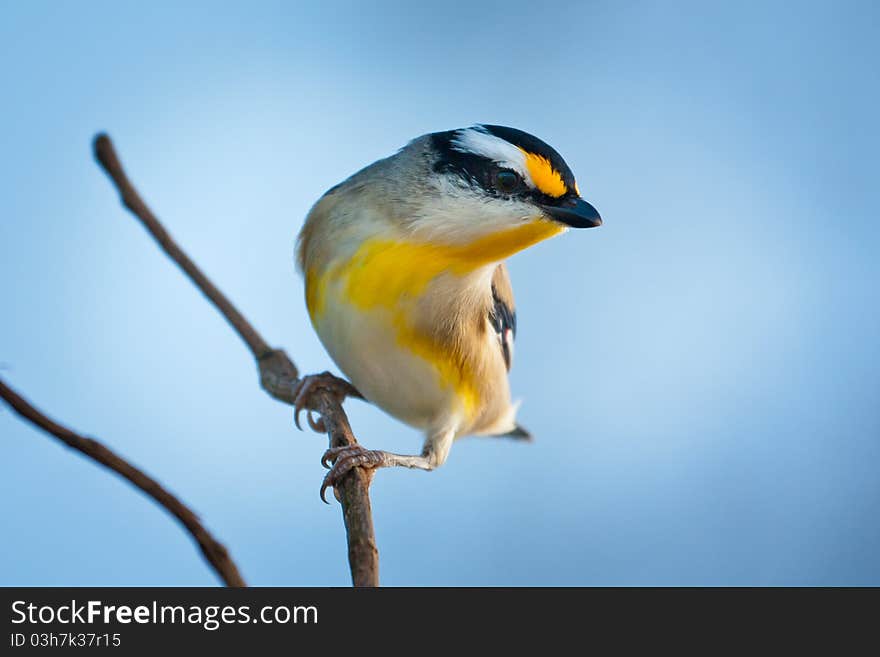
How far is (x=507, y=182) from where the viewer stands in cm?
165

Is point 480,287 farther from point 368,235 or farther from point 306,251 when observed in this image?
point 306,251

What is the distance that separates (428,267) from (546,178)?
30 cm

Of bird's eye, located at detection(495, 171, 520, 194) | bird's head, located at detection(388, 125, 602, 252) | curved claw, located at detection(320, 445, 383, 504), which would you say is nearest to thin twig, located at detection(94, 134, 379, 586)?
curved claw, located at detection(320, 445, 383, 504)

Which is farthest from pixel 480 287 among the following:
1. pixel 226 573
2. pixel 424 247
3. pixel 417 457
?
pixel 226 573

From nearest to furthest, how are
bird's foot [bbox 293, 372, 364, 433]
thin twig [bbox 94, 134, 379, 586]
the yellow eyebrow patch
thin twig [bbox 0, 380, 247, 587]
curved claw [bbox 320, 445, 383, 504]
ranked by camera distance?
thin twig [bbox 0, 380, 247, 587] < thin twig [bbox 94, 134, 379, 586] < curved claw [bbox 320, 445, 383, 504] < the yellow eyebrow patch < bird's foot [bbox 293, 372, 364, 433]

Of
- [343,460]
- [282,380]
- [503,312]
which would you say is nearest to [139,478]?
[343,460]

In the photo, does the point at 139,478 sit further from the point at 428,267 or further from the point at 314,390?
the point at 314,390

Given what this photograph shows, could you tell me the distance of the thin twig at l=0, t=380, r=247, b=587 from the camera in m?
0.80

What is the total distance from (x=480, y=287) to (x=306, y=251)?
1.41 feet

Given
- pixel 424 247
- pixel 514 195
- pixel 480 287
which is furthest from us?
pixel 480 287

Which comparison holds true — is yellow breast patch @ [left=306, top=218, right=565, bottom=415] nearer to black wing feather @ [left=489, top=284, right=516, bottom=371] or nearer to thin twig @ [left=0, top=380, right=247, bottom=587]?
black wing feather @ [left=489, top=284, right=516, bottom=371]

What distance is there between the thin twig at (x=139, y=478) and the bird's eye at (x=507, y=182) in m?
0.98

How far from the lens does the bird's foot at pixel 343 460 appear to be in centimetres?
150

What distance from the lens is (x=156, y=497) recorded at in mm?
794
